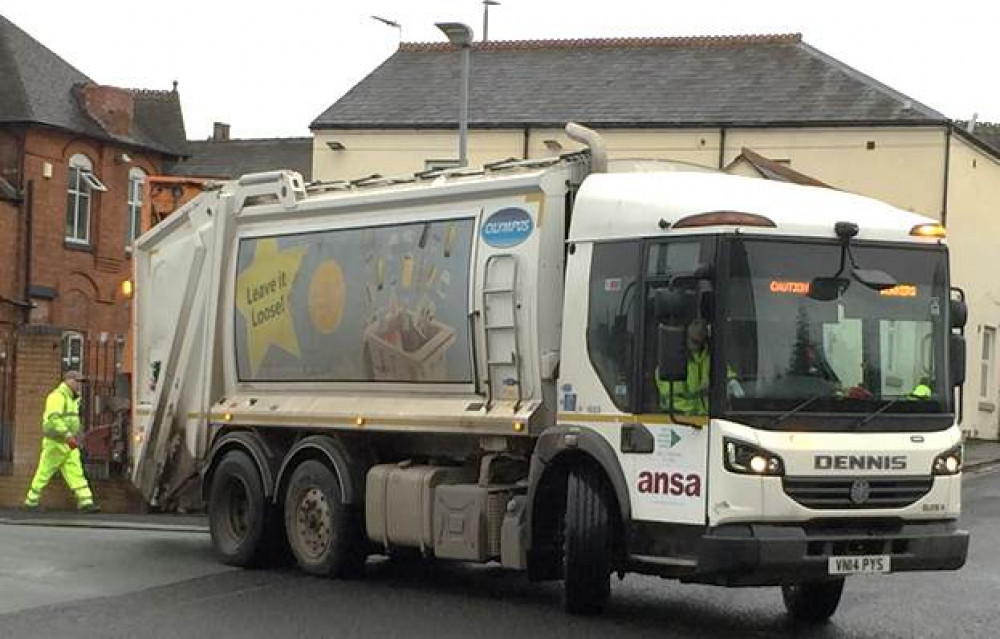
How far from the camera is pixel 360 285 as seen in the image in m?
10.7

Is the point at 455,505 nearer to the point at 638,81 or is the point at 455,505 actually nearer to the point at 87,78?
the point at 638,81

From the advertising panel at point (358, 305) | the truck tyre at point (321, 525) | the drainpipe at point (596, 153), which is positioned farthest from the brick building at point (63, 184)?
the drainpipe at point (596, 153)

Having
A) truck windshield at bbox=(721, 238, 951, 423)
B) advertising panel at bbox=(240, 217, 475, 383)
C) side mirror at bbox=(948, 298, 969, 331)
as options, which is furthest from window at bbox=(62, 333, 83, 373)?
side mirror at bbox=(948, 298, 969, 331)

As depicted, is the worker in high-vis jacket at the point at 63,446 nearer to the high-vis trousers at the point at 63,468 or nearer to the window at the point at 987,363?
the high-vis trousers at the point at 63,468

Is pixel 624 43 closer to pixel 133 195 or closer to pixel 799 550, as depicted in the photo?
pixel 133 195

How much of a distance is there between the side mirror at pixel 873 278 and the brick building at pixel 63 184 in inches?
1001

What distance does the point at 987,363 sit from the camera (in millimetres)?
30609

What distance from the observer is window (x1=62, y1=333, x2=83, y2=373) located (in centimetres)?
1777

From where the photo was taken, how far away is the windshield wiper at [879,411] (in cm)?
830

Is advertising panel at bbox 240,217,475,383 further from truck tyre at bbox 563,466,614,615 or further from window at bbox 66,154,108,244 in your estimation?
window at bbox 66,154,108,244

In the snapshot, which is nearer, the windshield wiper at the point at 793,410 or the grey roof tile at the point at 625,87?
the windshield wiper at the point at 793,410

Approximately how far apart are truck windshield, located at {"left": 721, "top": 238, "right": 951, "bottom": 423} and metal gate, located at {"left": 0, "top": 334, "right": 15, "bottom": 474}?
465 inches

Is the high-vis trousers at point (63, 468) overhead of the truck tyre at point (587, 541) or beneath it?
beneath

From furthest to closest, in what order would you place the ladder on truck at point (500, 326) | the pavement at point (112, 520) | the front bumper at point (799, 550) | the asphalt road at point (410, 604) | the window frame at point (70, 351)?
the window frame at point (70, 351), the pavement at point (112, 520), the ladder on truck at point (500, 326), the asphalt road at point (410, 604), the front bumper at point (799, 550)
